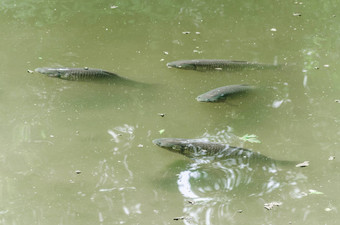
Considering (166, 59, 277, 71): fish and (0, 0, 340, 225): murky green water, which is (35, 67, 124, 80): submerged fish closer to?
(0, 0, 340, 225): murky green water

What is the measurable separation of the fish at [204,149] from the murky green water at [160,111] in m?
0.07

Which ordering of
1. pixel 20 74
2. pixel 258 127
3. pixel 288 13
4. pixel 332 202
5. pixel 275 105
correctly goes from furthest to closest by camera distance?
pixel 288 13 < pixel 20 74 < pixel 275 105 < pixel 258 127 < pixel 332 202

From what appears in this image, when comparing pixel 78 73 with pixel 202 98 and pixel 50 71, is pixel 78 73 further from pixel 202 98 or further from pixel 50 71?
pixel 202 98

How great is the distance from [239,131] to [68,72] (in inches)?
80.7

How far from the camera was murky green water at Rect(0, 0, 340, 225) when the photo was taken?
14.7 ft

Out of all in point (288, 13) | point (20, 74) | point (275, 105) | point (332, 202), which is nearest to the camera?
point (332, 202)

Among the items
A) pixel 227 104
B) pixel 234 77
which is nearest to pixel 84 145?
pixel 227 104

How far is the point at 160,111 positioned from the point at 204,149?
2.96 ft

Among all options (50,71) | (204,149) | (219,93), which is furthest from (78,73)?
(204,149)

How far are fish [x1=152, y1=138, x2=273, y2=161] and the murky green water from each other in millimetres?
74

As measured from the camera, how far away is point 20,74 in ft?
20.5

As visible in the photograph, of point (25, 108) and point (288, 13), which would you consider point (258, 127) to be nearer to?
point (25, 108)

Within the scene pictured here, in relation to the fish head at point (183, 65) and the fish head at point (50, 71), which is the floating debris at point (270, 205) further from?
the fish head at point (50, 71)

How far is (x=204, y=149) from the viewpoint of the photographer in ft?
16.2
